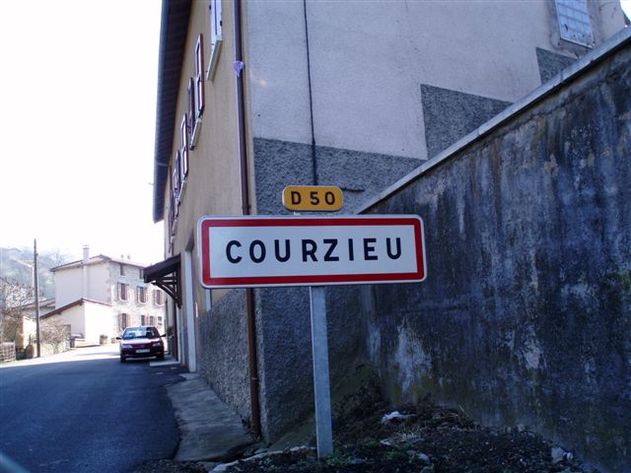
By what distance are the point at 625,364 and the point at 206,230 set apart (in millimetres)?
2137

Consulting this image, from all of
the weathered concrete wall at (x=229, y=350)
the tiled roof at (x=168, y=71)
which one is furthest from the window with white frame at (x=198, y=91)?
the weathered concrete wall at (x=229, y=350)

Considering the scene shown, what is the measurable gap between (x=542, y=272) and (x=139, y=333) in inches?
927

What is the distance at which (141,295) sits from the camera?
212ft

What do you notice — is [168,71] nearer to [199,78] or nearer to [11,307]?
[199,78]

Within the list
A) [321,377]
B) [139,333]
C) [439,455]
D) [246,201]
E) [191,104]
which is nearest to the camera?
[321,377]

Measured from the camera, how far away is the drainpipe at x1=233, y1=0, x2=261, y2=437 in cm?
622

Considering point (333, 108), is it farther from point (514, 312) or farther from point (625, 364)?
point (625, 364)

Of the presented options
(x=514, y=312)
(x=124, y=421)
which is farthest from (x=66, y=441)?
(x=514, y=312)

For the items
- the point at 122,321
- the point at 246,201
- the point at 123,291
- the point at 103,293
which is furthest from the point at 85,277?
the point at 246,201

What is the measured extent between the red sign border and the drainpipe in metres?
3.37

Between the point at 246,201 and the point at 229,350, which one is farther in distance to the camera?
the point at 229,350

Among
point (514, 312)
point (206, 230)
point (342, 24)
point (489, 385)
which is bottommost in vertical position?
point (489, 385)

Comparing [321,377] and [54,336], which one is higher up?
[321,377]

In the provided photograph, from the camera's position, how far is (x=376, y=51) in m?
7.65
